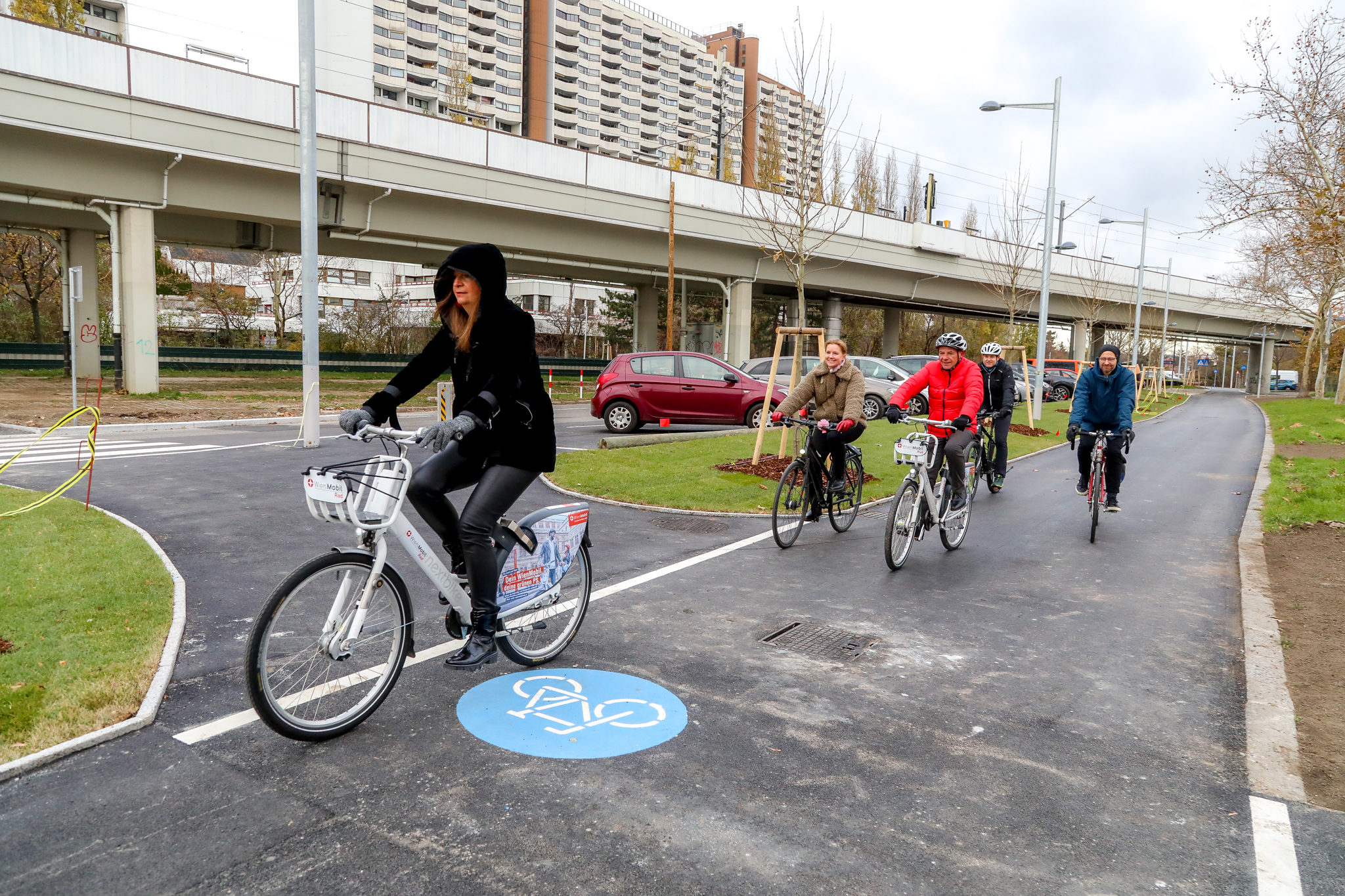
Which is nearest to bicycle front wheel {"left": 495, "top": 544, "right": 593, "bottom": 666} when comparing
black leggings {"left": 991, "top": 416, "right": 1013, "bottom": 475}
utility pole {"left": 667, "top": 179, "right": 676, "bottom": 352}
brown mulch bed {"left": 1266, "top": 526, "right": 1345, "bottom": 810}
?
brown mulch bed {"left": 1266, "top": 526, "right": 1345, "bottom": 810}

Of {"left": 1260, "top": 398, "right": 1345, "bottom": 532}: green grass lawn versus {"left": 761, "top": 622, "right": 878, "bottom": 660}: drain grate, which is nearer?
{"left": 761, "top": 622, "right": 878, "bottom": 660}: drain grate

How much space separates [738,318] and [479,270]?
32.0 m

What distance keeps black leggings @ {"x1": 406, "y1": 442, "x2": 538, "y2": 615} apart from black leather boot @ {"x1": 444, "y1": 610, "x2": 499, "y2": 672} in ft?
0.14

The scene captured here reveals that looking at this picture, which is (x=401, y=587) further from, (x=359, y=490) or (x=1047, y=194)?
(x=1047, y=194)

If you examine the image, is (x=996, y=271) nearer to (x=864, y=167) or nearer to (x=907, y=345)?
(x=864, y=167)

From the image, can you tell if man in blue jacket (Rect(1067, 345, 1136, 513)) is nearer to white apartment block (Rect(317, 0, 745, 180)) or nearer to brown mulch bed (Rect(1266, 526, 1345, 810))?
brown mulch bed (Rect(1266, 526, 1345, 810))

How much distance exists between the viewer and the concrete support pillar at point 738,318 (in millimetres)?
35469

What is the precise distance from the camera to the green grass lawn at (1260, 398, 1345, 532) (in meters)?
9.51

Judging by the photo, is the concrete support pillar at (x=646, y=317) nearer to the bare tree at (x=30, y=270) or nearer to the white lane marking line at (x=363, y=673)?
the bare tree at (x=30, y=270)

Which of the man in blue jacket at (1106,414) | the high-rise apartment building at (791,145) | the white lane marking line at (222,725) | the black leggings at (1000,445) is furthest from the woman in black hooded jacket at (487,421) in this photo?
the high-rise apartment building at (791,145)

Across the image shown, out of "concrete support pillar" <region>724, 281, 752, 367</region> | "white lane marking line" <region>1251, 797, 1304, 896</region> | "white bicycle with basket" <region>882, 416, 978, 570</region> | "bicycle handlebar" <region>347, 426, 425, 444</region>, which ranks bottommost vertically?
"white lane marking line" <region>1251, 797, 1304, 896</region>

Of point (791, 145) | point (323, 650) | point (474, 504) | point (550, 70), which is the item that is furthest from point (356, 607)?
point (550, 70)

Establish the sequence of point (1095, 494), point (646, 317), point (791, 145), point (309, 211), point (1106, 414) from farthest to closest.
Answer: point (646, 317) < point (791, 145) < point (309, 211) < point (1106, 414) < point (1095, 494)

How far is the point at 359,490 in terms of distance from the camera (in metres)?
3.60
